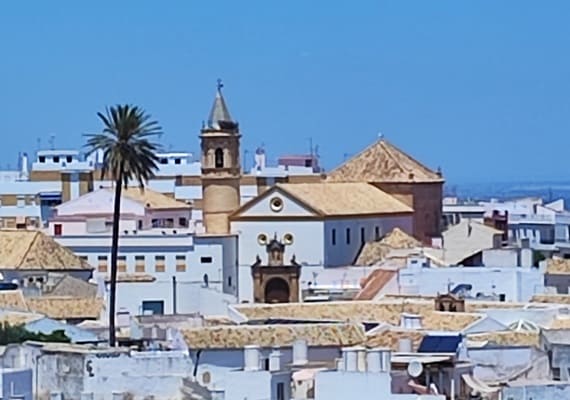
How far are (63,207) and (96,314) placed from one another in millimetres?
30436

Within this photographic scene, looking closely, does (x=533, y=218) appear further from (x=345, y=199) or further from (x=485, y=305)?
(x=485, y=305)

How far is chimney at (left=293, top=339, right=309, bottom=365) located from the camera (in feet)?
160

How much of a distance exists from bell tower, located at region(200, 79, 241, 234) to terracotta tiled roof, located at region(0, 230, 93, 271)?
413 inches

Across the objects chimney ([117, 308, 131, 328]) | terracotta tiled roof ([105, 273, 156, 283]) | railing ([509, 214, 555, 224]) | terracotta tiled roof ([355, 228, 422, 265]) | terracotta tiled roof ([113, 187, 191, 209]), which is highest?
railing ([509, 214, 555, 224])

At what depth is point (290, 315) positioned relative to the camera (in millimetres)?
63625

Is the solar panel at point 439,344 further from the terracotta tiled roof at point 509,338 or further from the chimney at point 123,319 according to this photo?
the chimney at point 123,319

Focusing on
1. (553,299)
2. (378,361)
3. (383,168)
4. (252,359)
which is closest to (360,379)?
(378,361)

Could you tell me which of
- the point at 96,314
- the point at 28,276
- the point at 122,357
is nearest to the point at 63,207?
the point at 28,276

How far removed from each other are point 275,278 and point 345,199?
7.44 m

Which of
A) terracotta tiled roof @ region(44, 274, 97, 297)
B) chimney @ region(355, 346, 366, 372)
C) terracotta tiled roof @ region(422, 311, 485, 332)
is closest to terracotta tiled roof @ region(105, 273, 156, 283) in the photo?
terracotta tiled roof @ region(44, 274, 97, 297)

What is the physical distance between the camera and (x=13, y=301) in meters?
64.2

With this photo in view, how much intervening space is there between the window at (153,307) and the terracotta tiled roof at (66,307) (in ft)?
16.9

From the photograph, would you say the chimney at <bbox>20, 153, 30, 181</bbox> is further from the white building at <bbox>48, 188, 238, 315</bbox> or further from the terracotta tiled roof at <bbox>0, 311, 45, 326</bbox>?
the terracotta tiled roof at <bbox>0, 311, 45, 326</bbox>

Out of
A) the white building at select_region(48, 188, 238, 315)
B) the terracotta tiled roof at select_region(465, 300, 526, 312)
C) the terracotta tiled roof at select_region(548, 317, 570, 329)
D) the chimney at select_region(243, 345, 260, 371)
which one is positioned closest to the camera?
the chimney at select_region(243, 345, 260, 371)
